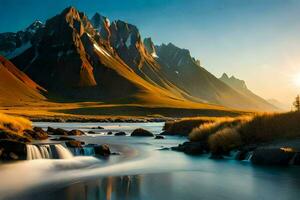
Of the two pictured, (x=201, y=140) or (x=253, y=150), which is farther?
(x=201, y=140)

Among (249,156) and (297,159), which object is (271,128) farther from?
(297,159)

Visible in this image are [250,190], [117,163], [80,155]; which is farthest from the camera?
[80,155]

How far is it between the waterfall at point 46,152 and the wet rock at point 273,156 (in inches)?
718

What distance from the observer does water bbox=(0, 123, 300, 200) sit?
25.4m

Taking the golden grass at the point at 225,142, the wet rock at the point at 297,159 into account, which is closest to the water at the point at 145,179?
the wet rock at the point at 297,159

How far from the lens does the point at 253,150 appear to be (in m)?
40.2

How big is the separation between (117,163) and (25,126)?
28.3 m

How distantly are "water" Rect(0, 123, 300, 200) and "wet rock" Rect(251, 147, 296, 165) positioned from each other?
1.35m

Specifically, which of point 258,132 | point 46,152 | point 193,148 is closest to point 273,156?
point 258,132

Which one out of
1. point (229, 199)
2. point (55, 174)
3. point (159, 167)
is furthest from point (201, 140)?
point (229, 199)

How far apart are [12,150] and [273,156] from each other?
23.9 metres

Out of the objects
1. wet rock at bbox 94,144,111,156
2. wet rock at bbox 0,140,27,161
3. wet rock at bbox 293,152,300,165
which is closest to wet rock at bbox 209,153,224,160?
wet rock at bbox 293,152,300,165

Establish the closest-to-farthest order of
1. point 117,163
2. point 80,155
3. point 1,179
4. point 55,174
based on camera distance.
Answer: point 1,179, point 55,174, point 117,163, point 80,155

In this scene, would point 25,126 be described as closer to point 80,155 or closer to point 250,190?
point 80,155
